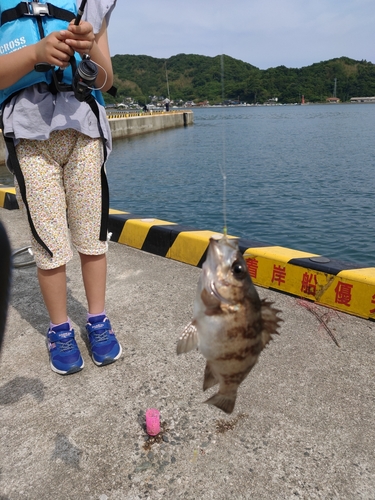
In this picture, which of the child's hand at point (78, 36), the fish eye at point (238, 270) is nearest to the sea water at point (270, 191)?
the child's hand at point (78, 36)

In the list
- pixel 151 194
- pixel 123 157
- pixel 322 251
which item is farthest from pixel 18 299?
pixel 123 157

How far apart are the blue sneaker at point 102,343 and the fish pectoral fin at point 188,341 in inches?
55.0

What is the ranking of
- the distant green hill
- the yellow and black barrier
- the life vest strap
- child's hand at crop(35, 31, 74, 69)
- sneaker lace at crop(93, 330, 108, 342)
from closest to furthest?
child's hand at crop(35, 31, 74, 69), the life vest strap, sneaker lace at crop(93, 330, 108, 342), the yellow and black barrier, the distant green hill

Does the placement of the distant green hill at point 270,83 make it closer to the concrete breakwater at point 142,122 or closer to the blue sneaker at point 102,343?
the concrete breakwater at point 142,122

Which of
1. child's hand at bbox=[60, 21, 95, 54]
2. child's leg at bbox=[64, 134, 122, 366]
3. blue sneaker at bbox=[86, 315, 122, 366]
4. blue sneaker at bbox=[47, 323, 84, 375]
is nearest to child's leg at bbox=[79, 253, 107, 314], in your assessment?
child's leg at bbox=[64, 134, 122, 366]

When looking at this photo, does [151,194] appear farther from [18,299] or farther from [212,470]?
[212,470]

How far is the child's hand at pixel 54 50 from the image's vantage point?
6.53 ft

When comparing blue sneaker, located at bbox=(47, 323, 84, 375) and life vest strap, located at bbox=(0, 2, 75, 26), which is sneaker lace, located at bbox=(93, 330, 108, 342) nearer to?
blue sneaker, located at bbox=(47, 323, 84, 375)

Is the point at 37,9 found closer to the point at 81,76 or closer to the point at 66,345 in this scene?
the point at 81,76

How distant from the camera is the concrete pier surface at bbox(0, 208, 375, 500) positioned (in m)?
1.89

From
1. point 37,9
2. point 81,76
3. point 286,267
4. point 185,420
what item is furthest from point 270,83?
point 185,420

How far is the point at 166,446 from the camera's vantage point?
2078 millimetres

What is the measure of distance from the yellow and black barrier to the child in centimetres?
130

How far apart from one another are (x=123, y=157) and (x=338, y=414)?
28.5 metres
